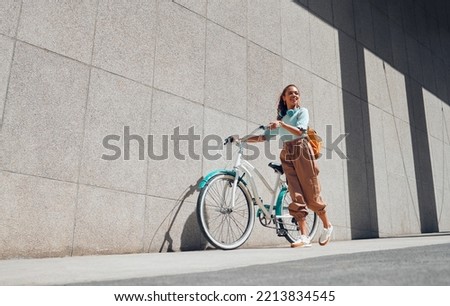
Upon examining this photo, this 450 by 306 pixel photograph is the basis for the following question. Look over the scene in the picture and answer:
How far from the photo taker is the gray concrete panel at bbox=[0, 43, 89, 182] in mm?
3684

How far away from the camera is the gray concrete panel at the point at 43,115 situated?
368 cm

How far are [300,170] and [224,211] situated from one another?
0.96 metres

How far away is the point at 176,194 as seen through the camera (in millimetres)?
4777

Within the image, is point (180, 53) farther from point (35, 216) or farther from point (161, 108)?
point (35, 216)

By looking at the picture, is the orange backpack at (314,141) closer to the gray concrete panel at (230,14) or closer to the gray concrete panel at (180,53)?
the gray concrete panel at (180,53)

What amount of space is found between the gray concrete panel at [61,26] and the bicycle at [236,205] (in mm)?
1865

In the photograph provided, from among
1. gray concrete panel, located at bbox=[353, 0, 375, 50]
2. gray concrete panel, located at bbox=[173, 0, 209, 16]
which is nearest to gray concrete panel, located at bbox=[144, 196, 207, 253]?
gray concrete panel, located at bbox=[173, 0, 209, 16]

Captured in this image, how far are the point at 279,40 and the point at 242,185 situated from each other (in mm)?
3104

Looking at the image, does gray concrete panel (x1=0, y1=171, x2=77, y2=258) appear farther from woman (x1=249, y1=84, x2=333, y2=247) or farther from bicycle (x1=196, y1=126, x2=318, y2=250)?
woman (x1=249, y1=84, x2=333, y2=247)

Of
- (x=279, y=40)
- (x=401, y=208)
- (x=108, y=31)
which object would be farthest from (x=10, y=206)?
(x=401, y=208)

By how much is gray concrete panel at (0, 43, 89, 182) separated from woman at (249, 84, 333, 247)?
1923 millimetres

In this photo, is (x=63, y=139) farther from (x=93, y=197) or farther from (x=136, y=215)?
(x=136, y=215)

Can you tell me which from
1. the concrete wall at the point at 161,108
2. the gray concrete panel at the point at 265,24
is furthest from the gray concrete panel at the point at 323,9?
the gray concrete panel at the point at 265,24

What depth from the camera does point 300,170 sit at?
4523 mm
